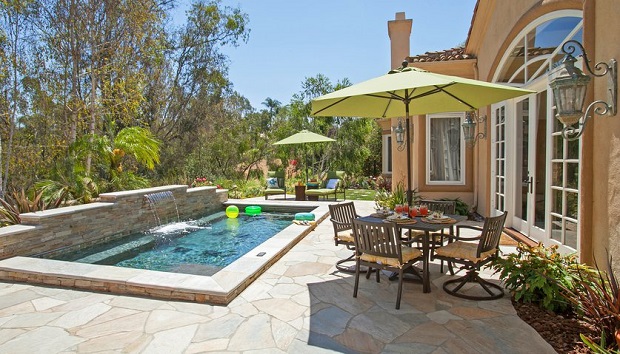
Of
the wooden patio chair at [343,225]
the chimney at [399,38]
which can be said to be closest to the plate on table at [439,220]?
the wooden patio chair at [343,225]

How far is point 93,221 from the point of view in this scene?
7719 millimetres

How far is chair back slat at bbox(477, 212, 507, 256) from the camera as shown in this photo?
169 inches

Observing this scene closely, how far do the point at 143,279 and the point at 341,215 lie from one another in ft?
10.1

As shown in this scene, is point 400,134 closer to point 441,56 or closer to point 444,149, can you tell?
point 444,149

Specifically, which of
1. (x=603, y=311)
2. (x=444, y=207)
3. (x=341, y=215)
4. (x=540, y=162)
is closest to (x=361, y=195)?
(x=444, y=207)

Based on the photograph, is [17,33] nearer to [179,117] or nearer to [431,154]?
[179,117]

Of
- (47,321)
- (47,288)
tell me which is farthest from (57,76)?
(47,321)

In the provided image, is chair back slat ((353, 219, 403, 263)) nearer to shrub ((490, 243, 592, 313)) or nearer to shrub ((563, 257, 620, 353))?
shrub ((490, 243, 592, 313))

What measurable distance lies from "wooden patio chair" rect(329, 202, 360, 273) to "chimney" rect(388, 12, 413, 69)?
7015mm

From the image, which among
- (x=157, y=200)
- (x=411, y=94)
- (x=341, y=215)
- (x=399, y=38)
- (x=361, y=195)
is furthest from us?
(x=361, y=195)

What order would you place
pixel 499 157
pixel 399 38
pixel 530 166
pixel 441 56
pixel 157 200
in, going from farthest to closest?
pixel 399 38
pixel 441 56
pixel 157 200
pixel 499 157
pixel 530 166

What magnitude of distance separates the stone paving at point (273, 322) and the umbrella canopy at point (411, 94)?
2.46 metres

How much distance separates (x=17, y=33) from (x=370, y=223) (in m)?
10.8

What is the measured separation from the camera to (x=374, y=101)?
5820 mm
